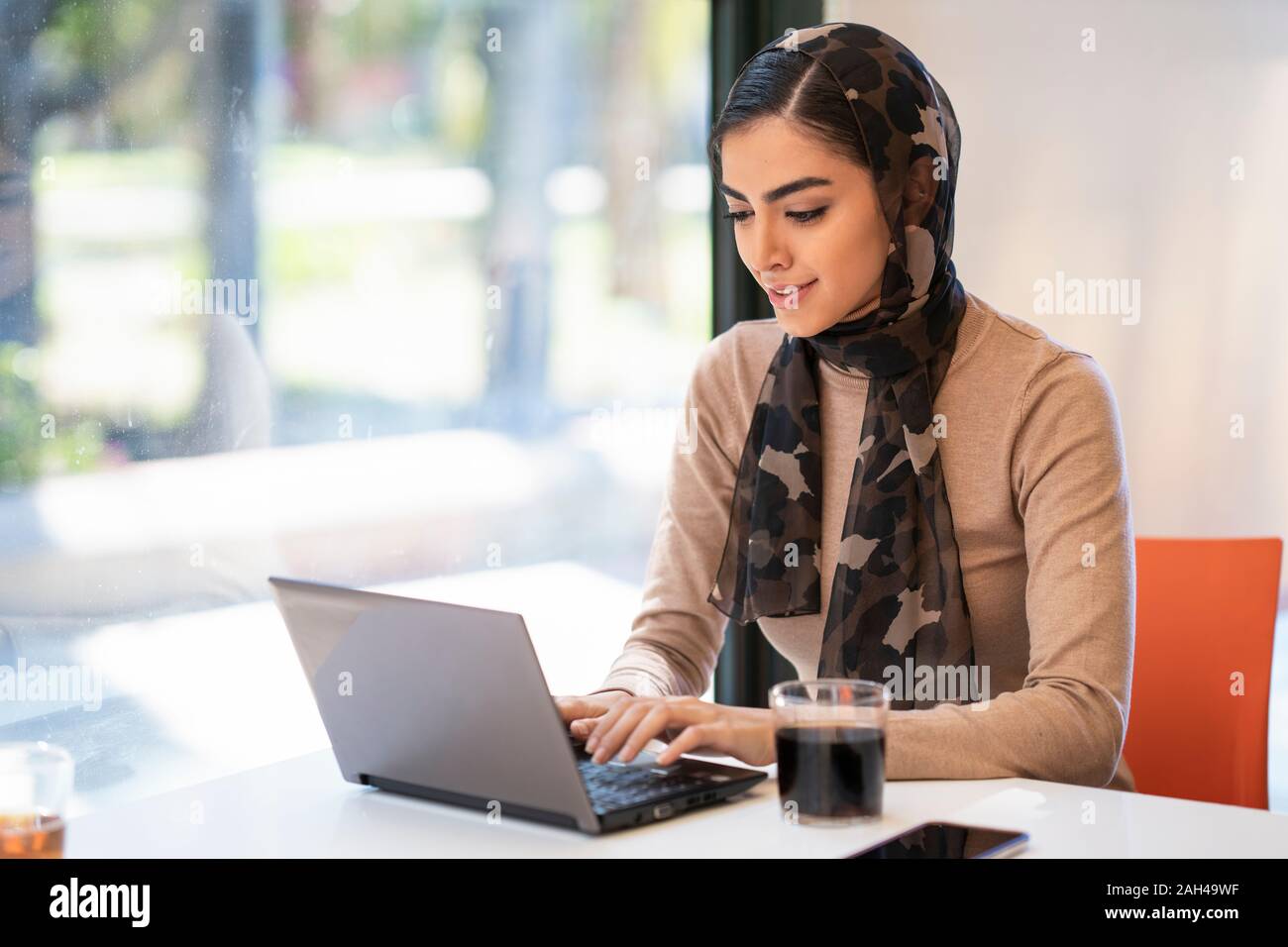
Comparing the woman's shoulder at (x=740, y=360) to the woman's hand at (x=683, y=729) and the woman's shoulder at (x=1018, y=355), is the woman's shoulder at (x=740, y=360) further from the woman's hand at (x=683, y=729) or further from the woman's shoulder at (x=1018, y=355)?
the woman's hand at (x=683, y=729)

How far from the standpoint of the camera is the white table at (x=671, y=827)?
1145 millimetres

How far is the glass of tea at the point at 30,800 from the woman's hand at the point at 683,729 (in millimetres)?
476

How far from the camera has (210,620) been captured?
212cm

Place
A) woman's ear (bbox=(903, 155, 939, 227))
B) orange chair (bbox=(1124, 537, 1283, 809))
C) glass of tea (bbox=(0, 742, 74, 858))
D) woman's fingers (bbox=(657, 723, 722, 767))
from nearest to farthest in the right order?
glass of tea (bbox=(0, 742, 74, 858))
woman's fingers (bbox=(657, 723, 722, 767))
woman's ear (bbox=(903, 155, 939, 227))
orange chair (bbox=(1124, 537, 1283, 809))

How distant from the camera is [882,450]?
5.79 ft

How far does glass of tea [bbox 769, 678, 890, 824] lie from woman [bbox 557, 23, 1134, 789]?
0.40m

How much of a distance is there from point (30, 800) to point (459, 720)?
334 millimetres

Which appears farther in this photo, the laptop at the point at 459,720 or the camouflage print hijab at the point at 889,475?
the camouflage print hijab at the point at 889,475

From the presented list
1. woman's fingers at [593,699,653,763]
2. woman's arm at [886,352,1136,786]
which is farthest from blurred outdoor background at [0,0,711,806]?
woman's arm at [886,352,1136,786]

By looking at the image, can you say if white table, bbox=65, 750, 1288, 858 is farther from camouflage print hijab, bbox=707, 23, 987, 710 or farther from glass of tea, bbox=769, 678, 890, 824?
camouflage print hijab, bbox=707, 23, 987, 710

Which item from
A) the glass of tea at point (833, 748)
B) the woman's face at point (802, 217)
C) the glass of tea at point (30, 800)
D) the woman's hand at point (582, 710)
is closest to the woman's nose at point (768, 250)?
the woman's face at point (802, 217)

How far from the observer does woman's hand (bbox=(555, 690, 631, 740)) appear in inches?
55.3

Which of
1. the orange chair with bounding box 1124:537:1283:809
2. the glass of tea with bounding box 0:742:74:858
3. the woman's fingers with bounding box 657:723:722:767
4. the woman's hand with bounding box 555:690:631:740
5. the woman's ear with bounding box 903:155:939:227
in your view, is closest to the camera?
the glass of tea with bounding box 0:742:74:858
